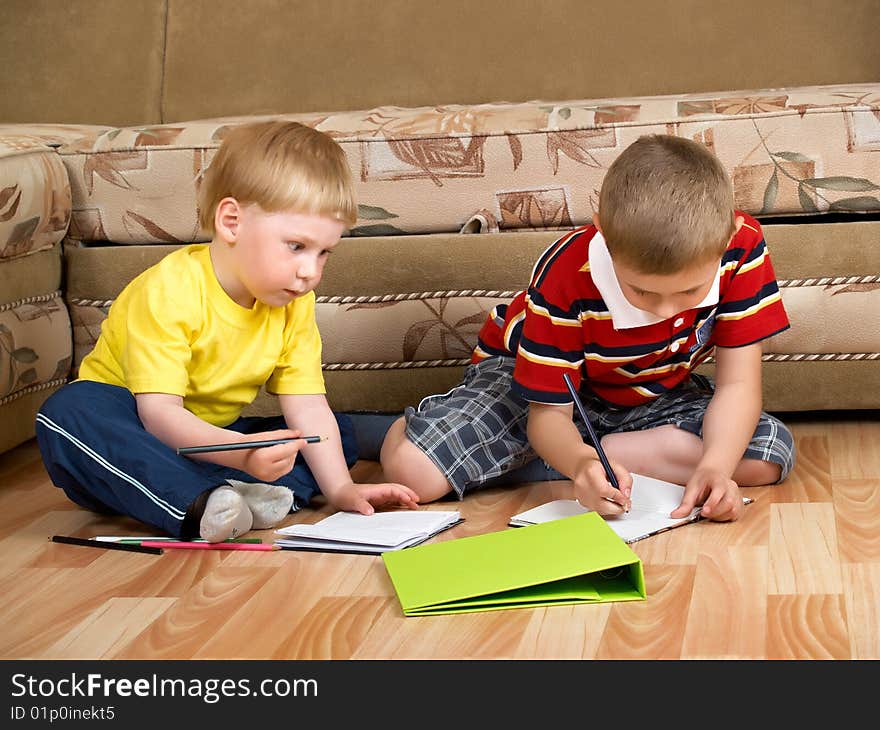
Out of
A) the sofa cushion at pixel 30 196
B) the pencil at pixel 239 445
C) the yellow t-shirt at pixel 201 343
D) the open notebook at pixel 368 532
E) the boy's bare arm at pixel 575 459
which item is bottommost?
the open notebook at pixel 368 532

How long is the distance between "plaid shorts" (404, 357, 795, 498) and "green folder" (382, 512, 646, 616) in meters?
0.27

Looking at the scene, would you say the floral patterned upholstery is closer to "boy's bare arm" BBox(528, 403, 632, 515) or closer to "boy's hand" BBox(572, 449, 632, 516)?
"boy's bare arm" BBox(528, 403, 632, 515)

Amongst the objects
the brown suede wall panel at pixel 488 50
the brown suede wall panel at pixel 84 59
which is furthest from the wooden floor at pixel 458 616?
the brown suede wall panel at pixel 84 59

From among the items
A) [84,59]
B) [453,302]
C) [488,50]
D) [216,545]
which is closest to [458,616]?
[216,545]

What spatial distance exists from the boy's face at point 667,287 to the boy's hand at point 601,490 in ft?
0.56

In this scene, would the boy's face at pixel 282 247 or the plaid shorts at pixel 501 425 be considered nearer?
the boy's face at pixel 282 247

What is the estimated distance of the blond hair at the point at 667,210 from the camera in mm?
1121

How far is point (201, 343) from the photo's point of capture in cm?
132

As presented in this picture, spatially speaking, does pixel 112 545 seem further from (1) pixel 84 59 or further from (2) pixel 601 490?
(1) pixel 84 59

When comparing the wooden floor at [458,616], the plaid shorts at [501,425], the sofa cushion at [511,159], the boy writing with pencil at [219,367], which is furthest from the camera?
the sofa cushion at [511,159]

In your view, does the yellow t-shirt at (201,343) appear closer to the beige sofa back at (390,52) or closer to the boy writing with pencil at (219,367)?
the boy writing with pencil at (219,367)

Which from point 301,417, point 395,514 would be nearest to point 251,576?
point 395,514
